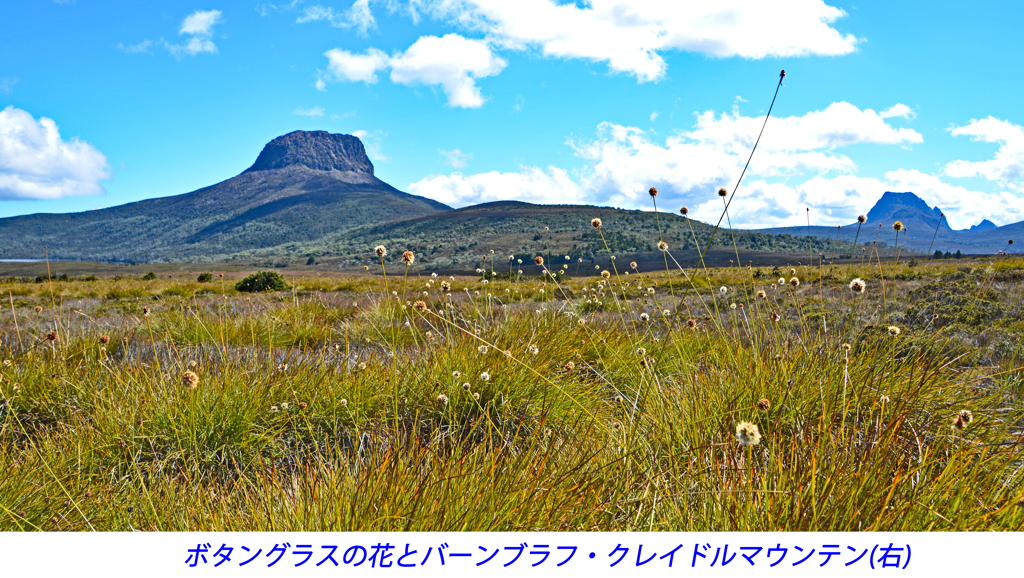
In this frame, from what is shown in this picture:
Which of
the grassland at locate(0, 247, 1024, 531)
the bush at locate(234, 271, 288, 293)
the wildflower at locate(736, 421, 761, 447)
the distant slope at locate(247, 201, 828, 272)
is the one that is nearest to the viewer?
the wildflower at locate(736, 421, 761, 447)

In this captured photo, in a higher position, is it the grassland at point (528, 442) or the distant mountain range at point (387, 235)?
the distant mountain range at point (387, 235)

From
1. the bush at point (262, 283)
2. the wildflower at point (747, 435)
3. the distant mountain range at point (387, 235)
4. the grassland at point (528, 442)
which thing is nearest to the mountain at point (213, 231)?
the distant mountain range at point (387, 235)

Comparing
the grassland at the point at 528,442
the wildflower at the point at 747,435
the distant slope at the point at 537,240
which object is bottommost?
the grassland at the point at 528,442

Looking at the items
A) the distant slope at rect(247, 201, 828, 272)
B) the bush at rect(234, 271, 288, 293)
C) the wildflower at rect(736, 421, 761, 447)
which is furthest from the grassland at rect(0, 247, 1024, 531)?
the distant slope at rect(247, 201, 828, 272)

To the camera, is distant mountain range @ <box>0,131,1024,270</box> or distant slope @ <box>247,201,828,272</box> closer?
distant slope @ <box>247,201,828,272</box>

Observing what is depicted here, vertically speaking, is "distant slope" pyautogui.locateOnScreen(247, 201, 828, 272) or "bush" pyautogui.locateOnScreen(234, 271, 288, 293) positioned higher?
"distant slope" pyautogui.locateOnScreen(247, 201, 828, 272)

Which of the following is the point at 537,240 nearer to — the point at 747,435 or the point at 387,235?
the point at 387,235

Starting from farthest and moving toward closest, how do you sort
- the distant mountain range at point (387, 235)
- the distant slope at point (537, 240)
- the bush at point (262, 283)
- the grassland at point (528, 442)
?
the distant mountain range at point (387, 235) < the distant slope at point (537, 240) < the bush at point (262, 283) < the grassland at point (528, 442)

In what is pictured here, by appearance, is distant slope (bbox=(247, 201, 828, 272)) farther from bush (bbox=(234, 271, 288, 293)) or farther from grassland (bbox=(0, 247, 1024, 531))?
grassland (bbox=(0, 247, 1024, 531))

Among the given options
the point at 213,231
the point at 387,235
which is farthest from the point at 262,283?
the point at 213,231

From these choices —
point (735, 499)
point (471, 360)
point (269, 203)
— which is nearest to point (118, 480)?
point (471, 360)

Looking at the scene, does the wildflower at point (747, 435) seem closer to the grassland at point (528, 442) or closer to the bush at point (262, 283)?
the grassland at point (528, 442)

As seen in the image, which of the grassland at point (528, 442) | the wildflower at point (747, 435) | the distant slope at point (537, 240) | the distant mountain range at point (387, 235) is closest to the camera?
the wildflower at point (747, 435)
